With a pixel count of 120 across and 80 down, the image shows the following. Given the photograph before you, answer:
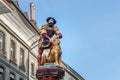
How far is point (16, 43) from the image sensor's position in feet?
183

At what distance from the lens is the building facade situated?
51559mm

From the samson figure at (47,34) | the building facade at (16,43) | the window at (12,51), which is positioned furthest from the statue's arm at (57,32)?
the window at (12,51)

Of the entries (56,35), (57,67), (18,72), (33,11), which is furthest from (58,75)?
(33,11)

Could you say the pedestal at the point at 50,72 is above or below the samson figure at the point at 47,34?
below

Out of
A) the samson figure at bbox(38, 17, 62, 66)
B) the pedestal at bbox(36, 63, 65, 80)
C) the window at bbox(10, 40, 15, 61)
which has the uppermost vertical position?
the window at bbox(10, 40, 15, 61)

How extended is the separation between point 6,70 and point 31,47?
8.71m

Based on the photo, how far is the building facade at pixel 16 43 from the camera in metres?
51.6

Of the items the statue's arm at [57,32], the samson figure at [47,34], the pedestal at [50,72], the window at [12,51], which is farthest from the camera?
the window at [12,51]

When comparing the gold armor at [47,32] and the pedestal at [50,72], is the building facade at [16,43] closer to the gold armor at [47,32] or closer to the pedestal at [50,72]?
the gold armor at [47,32]

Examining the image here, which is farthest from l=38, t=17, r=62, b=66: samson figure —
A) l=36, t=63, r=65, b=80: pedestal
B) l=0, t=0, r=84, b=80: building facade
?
l=0, t=0, r=84, b=80: building facade

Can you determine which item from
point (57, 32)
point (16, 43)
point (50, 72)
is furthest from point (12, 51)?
point (50, 72)

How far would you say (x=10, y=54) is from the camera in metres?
53.7

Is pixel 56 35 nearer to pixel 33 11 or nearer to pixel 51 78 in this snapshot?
pixel 51 78

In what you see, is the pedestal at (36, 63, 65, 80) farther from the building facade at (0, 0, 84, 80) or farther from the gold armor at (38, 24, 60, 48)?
the building facade at (0, 0, 84, 80)
